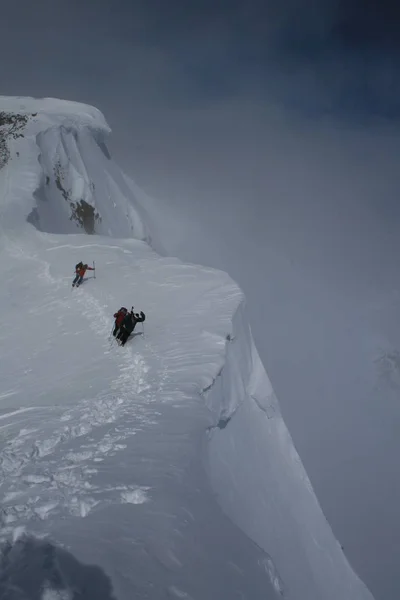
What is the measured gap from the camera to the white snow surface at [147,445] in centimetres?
432

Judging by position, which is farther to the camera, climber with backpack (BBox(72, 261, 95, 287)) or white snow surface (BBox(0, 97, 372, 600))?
climber with backpack (BBox(72, 261, 95, 287))

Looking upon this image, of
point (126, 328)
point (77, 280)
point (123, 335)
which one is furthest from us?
point (77, 280)

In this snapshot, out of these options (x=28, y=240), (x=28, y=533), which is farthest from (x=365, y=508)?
(x=28, y=533)

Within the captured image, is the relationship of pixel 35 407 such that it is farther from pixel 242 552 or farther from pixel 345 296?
pixel 345 296

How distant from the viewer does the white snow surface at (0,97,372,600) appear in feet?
14.2

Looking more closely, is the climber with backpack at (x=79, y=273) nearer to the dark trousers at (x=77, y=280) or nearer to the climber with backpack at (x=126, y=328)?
the dark trousers at (x=77, y=280)

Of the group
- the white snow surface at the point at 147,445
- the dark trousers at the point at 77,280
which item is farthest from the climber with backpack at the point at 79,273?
the white snow surface at the point at 147,445

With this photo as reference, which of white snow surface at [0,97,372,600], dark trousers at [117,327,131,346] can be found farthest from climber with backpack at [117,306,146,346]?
white snow surface at [0,97,372,600]

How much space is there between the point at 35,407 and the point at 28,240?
14.8 m

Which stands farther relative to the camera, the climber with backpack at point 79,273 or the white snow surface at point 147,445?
the climber with backpack at point 79,273

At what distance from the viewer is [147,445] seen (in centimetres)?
631

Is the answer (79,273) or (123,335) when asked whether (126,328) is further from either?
(79,273)

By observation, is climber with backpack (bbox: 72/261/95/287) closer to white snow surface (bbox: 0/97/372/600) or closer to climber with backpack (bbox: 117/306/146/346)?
white snow surface (bbox: 0/97/372/600)

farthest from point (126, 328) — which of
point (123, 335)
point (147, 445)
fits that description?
point (147, 445)
